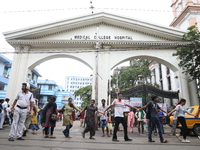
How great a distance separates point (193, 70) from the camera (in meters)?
12.0

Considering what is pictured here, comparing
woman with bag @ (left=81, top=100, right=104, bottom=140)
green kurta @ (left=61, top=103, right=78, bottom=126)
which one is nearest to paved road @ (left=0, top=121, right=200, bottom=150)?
woman with bag @ (left=81, top=100, right=104, bottom=140)

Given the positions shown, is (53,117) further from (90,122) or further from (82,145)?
(82,145)

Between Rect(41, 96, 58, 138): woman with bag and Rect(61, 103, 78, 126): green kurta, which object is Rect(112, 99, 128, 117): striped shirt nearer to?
Rect(61, 103, 78, 126): green kurta

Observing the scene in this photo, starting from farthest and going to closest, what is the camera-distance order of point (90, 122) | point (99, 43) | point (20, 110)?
point (99, 43) < point (90, 122) < point (20, 110)

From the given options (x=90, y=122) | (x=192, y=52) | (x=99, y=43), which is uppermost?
(x=99, y=43)

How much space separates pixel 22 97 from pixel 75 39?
30.9 ft

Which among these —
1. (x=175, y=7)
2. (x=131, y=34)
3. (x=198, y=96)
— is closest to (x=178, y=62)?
(x=198, y=96)

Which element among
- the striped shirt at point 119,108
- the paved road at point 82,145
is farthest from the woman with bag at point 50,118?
the striped shirt at point 119,108

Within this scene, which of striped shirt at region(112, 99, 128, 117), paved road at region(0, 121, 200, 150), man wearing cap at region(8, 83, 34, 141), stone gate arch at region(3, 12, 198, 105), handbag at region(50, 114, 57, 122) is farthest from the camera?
stone gate arch at region(3, 12, 198, 105)

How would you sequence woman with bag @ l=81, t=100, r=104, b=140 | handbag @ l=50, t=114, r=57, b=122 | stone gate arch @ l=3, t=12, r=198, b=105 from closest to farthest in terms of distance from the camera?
1. handbag @ l=50, t=114, r=57, b=122
2. woman with bag @ l=81, t=100, r=104, b=140
3. stone gate arch @ l=3, t=12, r=198, b=105

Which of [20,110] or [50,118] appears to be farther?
[50,118]


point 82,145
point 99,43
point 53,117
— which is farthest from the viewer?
point 99,43

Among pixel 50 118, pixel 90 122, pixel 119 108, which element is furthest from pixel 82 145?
pixel 50 118

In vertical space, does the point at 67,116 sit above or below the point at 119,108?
below
